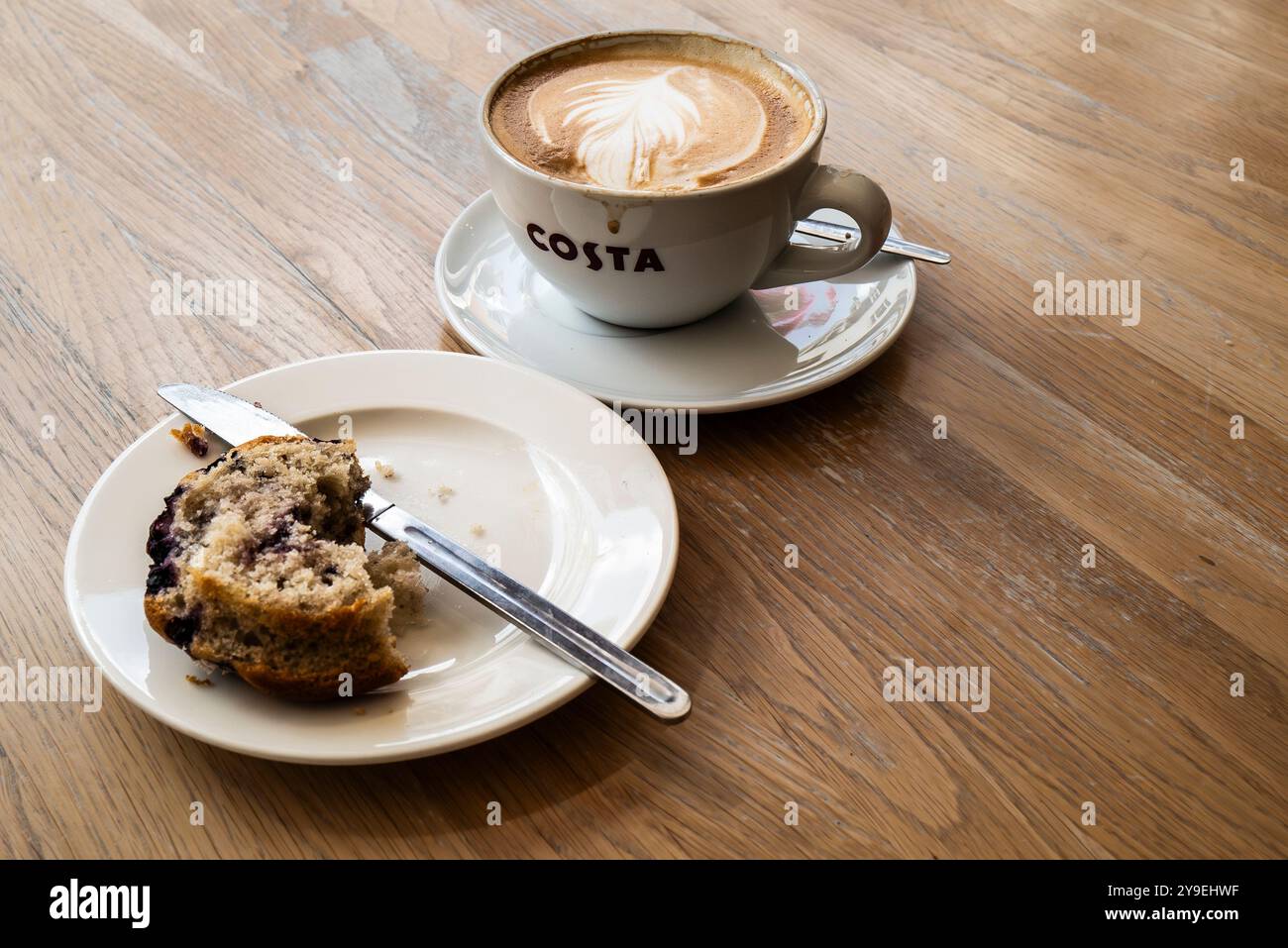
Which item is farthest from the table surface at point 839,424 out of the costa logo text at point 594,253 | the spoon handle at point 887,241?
the costa logo text at point 594,253

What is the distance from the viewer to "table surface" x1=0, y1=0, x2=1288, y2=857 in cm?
75

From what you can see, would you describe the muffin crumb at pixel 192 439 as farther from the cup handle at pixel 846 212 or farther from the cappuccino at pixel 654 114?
the cup handle at pixel 846 212

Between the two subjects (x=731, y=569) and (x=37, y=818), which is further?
(x=731, y=569)

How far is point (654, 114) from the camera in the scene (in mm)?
1108

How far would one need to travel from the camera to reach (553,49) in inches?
46.4

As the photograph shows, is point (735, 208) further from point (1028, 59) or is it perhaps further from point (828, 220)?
point (1028, 59)

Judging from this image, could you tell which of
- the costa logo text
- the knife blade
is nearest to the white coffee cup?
the costa logo text

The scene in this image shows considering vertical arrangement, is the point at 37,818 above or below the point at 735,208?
below

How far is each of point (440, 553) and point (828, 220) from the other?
26.3 inches

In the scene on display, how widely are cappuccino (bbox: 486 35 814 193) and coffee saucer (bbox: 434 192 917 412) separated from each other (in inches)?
6.1

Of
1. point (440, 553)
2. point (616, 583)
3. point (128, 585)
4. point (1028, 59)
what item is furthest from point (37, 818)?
point (1028, 59)

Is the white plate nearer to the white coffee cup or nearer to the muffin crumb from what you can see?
the muffin crumb
